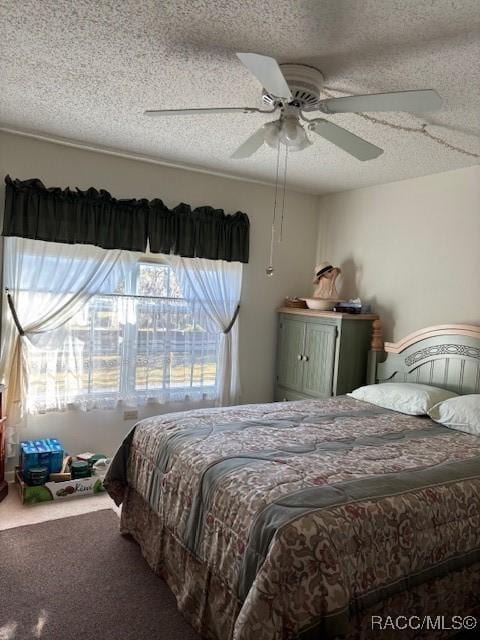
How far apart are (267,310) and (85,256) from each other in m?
1.84

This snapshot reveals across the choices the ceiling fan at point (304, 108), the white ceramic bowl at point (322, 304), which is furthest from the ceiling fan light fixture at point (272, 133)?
the white ceramic bowl at point (322, 304)

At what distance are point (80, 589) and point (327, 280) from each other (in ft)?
10.3

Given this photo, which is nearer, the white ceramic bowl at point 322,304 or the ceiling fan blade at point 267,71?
the ceiling fan blade at point 267,71

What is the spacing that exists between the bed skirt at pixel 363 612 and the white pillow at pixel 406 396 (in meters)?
1.26

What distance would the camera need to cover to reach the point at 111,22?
1936 mm

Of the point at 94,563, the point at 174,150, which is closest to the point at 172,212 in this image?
the point at 174,150

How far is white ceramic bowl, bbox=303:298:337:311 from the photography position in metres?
4.27

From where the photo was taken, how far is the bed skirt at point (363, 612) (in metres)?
1.76

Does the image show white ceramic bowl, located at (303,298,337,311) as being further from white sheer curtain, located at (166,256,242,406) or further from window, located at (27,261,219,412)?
window, located at (27,261,219,412)

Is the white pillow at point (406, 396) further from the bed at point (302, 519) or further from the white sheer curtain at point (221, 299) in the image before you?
the white sheer curtain at point (221, 299)

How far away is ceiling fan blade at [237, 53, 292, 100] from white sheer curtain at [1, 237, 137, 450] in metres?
2.31

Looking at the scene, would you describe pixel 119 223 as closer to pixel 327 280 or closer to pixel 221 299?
pixel 221 299

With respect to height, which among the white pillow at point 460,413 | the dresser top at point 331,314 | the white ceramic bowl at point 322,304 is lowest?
the white pillow at point 460,413

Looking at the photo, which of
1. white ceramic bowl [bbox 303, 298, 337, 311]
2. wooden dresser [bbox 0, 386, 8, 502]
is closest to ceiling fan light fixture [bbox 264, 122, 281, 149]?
white ceramic bowl [bbox 303, 298, 337, 311]
